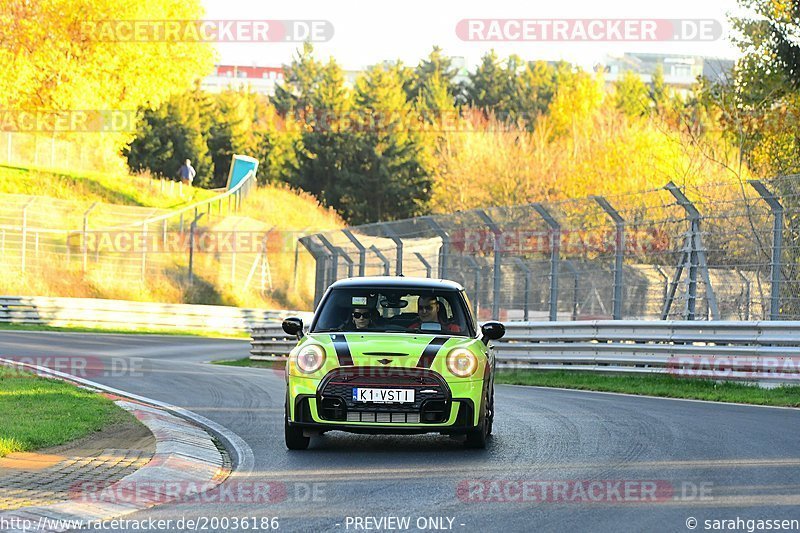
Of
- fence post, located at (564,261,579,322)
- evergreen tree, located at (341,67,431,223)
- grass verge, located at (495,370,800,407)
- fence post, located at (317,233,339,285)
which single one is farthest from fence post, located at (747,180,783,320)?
evergreen tree, located at (341,67,431,223)

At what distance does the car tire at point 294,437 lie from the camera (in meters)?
9.98

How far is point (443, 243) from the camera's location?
24203mm

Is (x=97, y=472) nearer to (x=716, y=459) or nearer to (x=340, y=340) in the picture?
(x=340, y=340)

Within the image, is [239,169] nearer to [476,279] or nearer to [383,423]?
[476,279]

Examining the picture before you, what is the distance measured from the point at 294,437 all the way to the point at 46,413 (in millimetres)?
3124

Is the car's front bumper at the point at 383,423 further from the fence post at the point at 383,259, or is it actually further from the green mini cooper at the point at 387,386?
the fence post at the point at 383,259

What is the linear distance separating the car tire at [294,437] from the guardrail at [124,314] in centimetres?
2639

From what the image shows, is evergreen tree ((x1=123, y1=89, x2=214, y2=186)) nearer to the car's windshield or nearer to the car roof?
the car roof

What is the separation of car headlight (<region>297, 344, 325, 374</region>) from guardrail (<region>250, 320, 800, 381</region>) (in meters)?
7.75

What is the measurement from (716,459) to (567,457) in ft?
3.68

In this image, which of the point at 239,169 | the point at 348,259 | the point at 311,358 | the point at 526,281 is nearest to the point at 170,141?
the point at 239,169

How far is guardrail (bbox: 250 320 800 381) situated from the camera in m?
15.8

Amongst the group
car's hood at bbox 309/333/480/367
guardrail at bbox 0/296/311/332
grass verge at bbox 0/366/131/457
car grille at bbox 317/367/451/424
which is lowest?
guardrail at bbox 0/296/311/332

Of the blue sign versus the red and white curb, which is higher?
the blue sign
